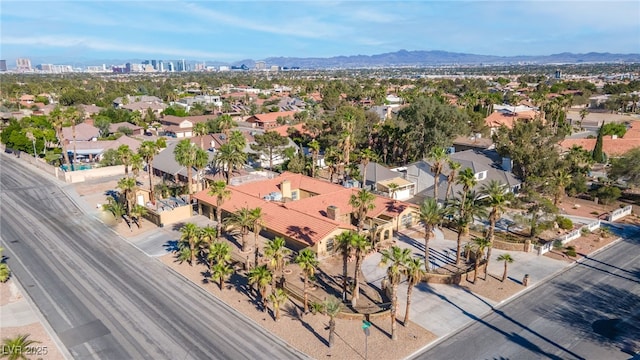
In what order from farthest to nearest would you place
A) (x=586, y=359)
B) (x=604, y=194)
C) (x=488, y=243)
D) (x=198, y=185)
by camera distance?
(x=198, y=185)
(x=604, y=194)
(x=488, y=243)
(x=586, y=359)

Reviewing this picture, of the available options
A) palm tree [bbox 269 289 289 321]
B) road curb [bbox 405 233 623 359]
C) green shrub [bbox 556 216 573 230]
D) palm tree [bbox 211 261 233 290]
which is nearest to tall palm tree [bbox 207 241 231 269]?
palm tree [bbox 211 261 233 290]

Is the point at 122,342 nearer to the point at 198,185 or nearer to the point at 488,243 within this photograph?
the point at 488,243

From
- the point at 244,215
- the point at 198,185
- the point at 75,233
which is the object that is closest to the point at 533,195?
the point at 244,215

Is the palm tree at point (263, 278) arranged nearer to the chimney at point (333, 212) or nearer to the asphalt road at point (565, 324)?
the asphalt road at point (565, 324)

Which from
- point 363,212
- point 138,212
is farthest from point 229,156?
point 363,212

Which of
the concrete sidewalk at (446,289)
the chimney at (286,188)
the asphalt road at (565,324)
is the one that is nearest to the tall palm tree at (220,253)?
the concrete sidewalk at (446,289)

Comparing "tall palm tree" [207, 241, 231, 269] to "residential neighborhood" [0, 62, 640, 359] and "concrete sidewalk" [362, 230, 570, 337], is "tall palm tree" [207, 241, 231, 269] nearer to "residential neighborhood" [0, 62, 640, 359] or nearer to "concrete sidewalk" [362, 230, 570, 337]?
"residential neighborhood" [0, 62, 640, 359]
